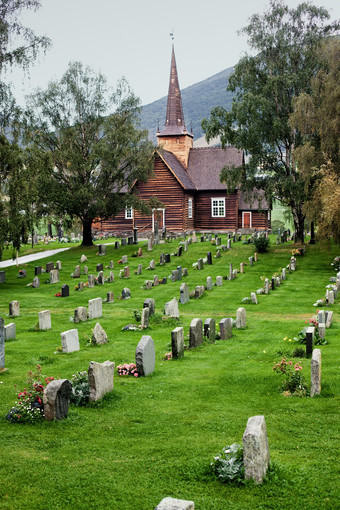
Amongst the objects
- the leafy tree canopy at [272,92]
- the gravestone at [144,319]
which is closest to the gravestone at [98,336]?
the gravestone at [144,319]

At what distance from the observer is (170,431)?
341 inches

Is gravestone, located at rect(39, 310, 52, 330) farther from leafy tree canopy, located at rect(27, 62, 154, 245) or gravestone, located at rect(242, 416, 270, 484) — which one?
leafy tree canopy, located at rect(27, 62, 154, 245)

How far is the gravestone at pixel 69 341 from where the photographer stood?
1512 cm

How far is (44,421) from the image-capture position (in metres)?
9.20

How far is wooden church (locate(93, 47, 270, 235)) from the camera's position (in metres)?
54.5

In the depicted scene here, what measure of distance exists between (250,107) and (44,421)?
3296 cm

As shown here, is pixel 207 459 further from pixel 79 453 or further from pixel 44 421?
pixel 44 421

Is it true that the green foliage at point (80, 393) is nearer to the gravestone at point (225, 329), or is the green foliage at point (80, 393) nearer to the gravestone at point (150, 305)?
the gravestone at point (225, 329)

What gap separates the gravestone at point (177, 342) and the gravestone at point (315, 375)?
4.25 meters

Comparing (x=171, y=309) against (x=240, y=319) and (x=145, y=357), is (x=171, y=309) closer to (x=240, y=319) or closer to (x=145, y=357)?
(x=240, y=319)

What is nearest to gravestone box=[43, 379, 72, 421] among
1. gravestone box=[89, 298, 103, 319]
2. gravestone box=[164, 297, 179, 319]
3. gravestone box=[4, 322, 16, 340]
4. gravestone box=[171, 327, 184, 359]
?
gravestone box=[171, 327, 184, 359]

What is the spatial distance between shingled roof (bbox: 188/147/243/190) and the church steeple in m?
1.03

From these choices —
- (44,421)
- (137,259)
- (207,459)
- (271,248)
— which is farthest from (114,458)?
(271,248)

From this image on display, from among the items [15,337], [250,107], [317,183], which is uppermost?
[250,107]
